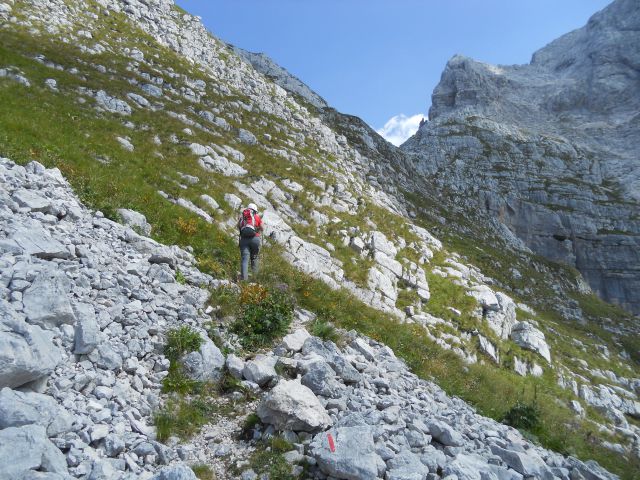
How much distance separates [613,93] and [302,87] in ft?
360

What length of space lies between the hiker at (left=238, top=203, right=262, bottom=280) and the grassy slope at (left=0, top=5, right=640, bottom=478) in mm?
612

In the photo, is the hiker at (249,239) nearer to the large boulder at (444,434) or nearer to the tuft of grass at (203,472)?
the tuft of grass at (203,472)

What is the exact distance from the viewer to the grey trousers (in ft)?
43.3

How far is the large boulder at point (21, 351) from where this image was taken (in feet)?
18.8

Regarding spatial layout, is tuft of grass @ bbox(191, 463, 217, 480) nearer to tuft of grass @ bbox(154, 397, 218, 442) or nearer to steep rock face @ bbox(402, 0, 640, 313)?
tuft of grass @ bbox(154, 397, 218, 442)

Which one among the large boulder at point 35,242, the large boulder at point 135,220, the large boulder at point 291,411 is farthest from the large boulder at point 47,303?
the large boulder at point 135,220

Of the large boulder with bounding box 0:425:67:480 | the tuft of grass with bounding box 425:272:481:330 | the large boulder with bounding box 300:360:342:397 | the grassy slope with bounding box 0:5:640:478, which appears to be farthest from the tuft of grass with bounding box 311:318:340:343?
the tuft of grass with bounding box 425:272:481:330

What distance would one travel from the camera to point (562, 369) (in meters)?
26.6

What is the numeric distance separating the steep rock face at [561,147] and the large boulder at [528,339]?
53.7 meters

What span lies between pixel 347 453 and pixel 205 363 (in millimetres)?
3753

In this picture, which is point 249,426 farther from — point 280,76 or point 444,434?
point 280,76

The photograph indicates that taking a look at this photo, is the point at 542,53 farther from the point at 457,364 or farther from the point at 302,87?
the point at 457,364

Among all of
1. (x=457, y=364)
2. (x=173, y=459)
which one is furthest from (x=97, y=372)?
(x=457, y=364)

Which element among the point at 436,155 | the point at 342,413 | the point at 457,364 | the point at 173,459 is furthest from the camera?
the point at 436,155
